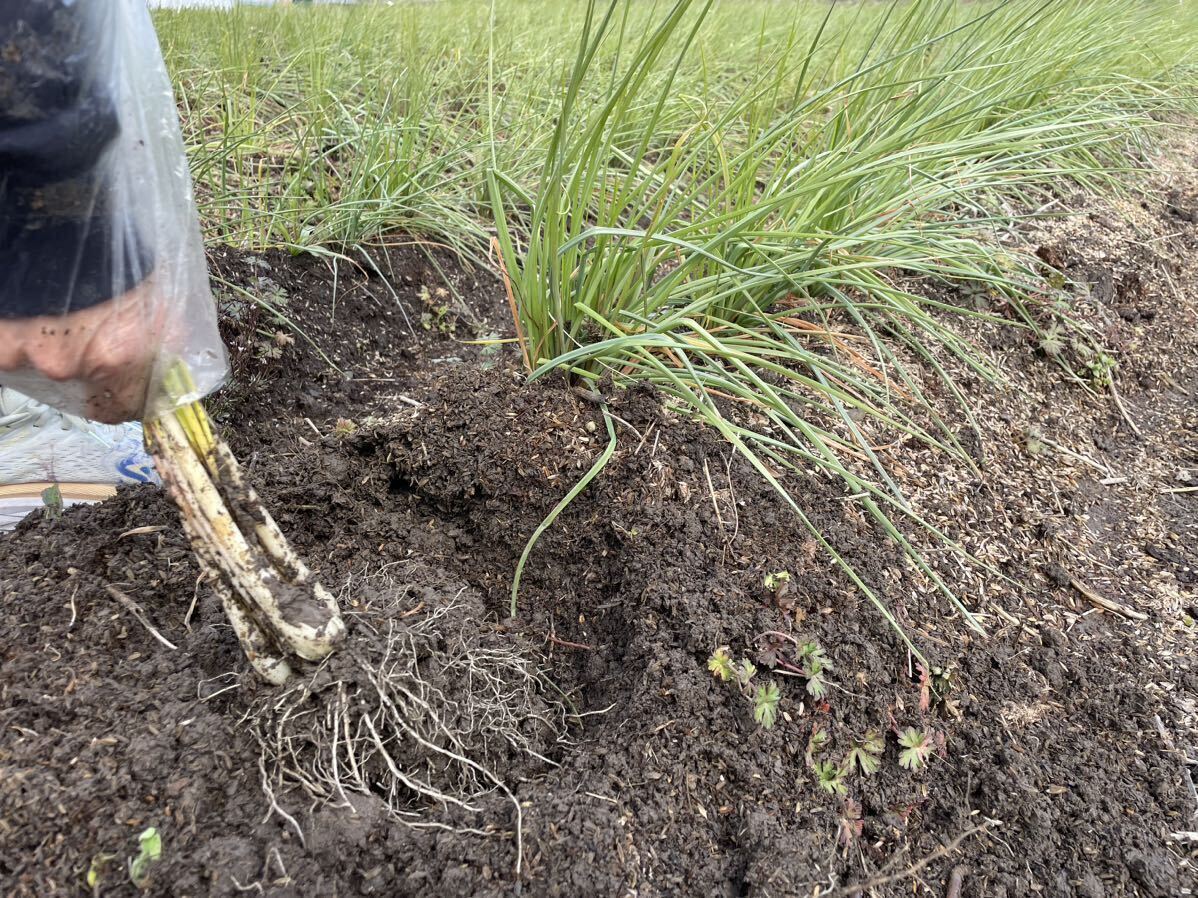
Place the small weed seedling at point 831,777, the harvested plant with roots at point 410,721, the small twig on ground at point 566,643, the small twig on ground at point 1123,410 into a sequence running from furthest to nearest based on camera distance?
the small twig on ground at point 1123,410 < the small twig on ground at point 566,643 < the small weed seedling at point 831,777 < the harvested plant with roots at point 410,721

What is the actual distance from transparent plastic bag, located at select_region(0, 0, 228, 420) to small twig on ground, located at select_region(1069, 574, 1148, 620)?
1.57 m

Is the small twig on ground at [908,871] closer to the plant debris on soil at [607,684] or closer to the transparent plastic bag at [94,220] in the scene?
the plant debris on soil at [607,684]

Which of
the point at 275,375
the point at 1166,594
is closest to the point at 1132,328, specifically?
the point at 1166,594

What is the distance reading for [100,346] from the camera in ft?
2.42

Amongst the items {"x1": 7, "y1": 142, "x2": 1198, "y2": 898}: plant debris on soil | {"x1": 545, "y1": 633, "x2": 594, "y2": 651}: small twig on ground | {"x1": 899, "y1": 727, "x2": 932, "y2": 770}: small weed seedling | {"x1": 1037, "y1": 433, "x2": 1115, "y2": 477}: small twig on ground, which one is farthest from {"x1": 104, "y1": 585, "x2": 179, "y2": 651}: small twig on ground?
{"x1": 1037, "y1": 433, "x2": 1115, "y2": 477}: small twig on ground

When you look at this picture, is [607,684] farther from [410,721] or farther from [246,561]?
[246,561]

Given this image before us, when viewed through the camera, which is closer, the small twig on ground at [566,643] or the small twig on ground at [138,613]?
the small twig on ground at [138,613]

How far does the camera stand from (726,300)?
5.51 feet

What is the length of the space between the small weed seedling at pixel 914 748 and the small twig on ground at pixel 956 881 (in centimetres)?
14

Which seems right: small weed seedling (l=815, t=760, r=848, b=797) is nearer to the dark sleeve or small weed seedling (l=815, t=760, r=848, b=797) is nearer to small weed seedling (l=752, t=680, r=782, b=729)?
small weed seedling (l=752, t=680, r=782, b=729)

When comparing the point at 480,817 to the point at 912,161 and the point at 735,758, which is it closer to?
the point at 735,758

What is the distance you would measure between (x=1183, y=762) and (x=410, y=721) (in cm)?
123

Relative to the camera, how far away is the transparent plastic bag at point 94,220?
0.63 meters

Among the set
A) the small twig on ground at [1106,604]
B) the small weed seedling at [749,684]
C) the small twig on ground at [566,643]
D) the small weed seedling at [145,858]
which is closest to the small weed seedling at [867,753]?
the small weed seedling at [749,684]
